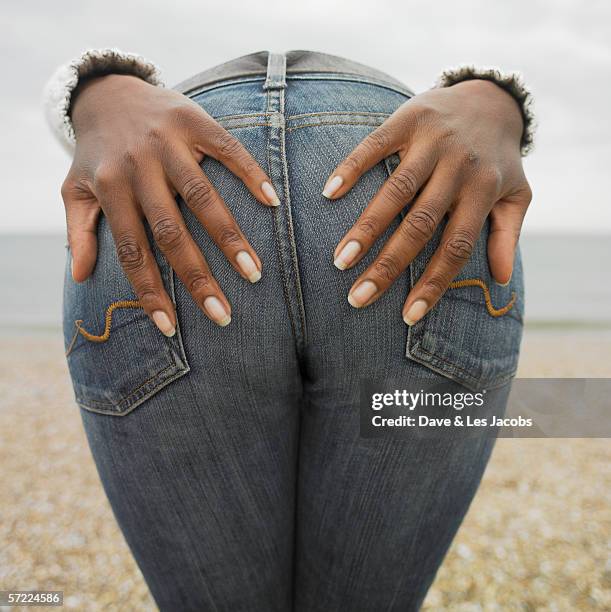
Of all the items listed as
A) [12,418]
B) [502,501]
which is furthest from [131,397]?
[12,418]

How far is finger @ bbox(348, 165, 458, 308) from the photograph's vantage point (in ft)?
2.67

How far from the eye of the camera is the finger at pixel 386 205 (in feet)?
2.67

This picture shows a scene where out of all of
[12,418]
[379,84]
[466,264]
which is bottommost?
[12,418]

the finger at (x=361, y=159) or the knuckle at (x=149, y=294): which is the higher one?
the finger at (x=361, y=159)

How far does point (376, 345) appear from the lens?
85cm

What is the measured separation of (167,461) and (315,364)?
1.05 ft

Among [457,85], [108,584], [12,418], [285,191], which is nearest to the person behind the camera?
[285,191]

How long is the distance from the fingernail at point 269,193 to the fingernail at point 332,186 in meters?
0.08

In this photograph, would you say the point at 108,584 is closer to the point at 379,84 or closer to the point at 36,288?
the point at 379,84

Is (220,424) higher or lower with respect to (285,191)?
lower

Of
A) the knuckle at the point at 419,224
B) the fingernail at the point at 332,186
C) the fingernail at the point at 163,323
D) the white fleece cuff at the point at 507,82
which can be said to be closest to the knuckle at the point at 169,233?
the fingernail at the point at 163,323

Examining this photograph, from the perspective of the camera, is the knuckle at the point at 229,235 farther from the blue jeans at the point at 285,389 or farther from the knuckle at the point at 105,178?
the knuckle at the point at 105,178

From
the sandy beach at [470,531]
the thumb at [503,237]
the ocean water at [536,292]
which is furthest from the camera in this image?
the ocean water at [536,292]

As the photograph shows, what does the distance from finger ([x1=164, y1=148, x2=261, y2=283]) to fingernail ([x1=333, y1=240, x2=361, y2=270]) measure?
127 millimetres
